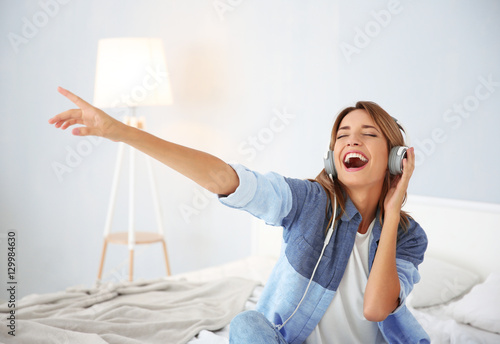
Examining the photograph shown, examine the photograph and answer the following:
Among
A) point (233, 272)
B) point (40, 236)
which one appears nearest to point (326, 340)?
point (233, 272)

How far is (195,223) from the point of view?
3363 mm

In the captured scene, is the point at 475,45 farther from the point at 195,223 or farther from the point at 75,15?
the point at 75,15

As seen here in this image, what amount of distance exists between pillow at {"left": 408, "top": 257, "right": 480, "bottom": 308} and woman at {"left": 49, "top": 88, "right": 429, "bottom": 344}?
0.67 metres

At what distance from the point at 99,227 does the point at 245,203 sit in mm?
2365

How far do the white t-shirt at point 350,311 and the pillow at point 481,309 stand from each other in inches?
24.1

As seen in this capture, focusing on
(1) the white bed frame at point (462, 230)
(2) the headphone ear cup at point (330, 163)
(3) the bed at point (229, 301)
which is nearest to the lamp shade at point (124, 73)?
(3) the bed at point (229, 301)

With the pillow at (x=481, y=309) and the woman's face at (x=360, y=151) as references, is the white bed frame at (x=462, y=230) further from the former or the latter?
the woman's face at (x=360, y=151)

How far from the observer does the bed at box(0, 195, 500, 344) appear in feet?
5.09

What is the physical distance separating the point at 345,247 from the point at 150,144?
0.57m

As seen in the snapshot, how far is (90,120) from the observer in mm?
1008

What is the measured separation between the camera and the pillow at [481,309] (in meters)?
1.74

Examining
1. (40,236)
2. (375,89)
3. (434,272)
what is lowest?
(40,236)

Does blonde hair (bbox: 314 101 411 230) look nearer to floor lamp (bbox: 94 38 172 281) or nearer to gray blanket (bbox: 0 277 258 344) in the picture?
gray blanket (bbox: 0 277 258 344)

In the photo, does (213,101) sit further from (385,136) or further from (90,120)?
(90,120)
